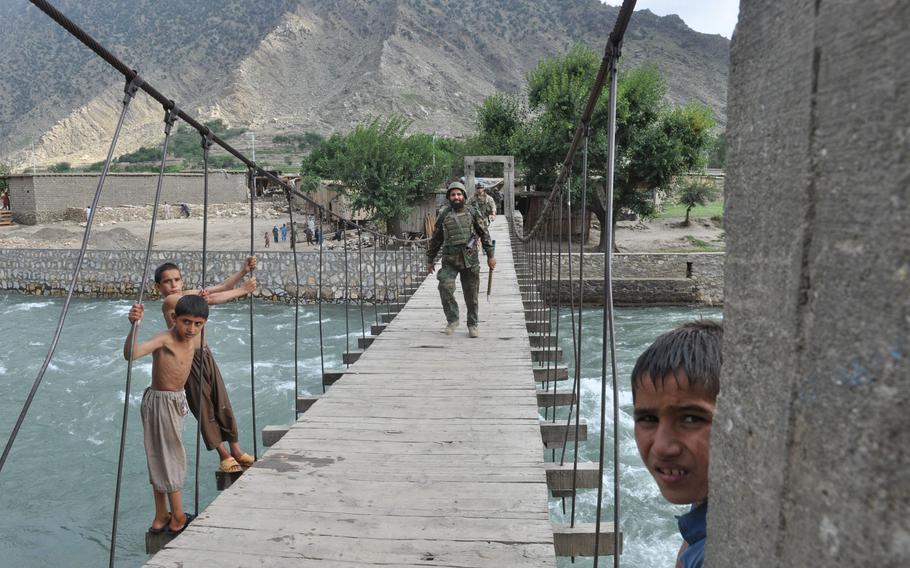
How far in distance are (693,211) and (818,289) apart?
28.4 meters

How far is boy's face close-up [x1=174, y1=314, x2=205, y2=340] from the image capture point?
3043mm

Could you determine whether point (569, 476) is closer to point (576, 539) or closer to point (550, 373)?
point (576, 539)

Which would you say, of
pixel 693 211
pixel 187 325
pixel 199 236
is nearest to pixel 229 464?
pixel 187 325

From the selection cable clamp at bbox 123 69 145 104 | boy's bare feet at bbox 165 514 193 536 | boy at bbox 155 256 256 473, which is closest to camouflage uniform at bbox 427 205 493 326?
boy at bbox 155 256 256 473

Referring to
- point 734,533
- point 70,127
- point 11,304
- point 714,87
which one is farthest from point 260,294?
point 714,87

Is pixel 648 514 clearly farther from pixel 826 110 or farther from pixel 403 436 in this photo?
pixel 826 110

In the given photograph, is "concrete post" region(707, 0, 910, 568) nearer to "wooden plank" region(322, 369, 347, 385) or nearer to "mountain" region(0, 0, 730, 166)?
"wooden plank" region(322, 369, 347, 385)

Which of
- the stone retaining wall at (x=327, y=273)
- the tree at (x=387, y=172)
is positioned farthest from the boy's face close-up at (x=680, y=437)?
the tree at (x=387, y=172)

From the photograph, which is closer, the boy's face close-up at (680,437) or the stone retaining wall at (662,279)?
the boy's face close-up at (680,437)

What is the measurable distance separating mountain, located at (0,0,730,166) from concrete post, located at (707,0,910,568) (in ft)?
184

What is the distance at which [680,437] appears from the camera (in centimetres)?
111

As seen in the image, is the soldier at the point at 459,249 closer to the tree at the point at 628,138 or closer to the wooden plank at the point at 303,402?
the wooden plank at the point at 303,402

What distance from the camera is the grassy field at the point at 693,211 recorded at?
25.6 meters

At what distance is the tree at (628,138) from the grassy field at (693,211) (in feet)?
22.2
